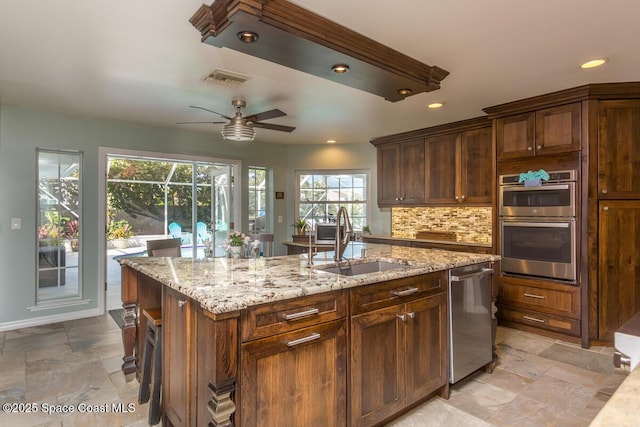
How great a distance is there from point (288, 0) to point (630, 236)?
3613mm

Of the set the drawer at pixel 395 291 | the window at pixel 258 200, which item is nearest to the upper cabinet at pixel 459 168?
the drawer at pixel 395 291

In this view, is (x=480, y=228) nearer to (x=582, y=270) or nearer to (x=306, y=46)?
(x=582, y=270)

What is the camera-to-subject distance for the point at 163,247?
11.5 feet

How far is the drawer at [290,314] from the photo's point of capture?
1.48 m

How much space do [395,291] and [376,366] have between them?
423mm

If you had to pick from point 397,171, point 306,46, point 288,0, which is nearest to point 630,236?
point 397,171

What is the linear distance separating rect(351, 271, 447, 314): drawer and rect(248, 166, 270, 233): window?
3931 mm

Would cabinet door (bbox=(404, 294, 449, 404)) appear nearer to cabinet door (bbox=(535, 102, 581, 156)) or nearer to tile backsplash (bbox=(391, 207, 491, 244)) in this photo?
cabinet door (bbox=(535, 102, 581, 156))

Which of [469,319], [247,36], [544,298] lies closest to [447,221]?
[544,298]

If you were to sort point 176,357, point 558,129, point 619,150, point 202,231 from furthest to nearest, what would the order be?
point 202,231
point 558,129
point 619,150
point 176,357

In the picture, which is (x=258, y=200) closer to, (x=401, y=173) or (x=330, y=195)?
(x=330, y=195)

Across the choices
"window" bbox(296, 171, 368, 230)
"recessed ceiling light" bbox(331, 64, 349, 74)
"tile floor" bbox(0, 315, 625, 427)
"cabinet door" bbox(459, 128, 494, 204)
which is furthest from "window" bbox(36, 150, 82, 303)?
"cabinet door" bbox(459, 128, 494, 204)

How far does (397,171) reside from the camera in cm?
539

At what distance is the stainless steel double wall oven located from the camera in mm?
3406
